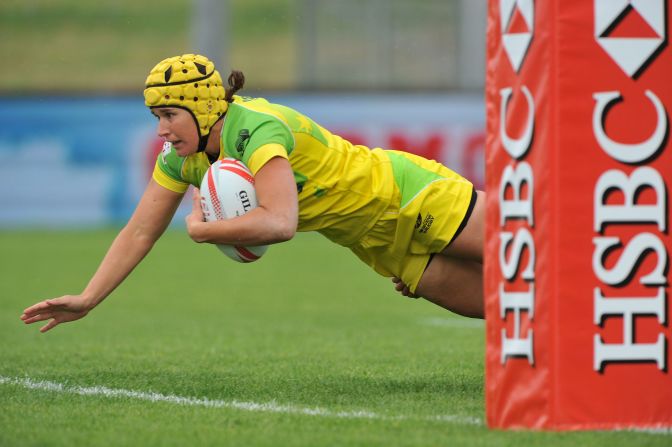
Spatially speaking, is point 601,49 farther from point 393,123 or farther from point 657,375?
point 393,123

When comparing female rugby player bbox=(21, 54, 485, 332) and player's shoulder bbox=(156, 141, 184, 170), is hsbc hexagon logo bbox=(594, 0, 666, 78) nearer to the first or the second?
female rugby player bbox=(21, 54, 485, 332)

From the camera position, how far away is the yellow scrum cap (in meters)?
5.85

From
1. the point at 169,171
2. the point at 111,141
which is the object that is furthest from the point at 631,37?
the point at 111,141

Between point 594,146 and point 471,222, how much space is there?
1.69m

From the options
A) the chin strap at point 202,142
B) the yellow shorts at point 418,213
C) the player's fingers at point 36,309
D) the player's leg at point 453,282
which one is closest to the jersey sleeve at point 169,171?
the chin strap at point 202,142

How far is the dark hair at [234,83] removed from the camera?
5.89 m

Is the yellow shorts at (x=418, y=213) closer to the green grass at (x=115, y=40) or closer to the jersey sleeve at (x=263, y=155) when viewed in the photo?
the jersey sleeve at (x=263, y=155)

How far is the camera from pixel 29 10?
29.2 meters

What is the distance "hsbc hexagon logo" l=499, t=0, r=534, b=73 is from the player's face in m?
1.69

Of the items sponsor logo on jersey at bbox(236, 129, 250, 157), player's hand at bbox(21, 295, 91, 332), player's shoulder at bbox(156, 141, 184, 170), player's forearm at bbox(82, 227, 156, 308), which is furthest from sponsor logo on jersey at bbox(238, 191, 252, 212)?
player's hand at bbox(21, 295, 91, 332)

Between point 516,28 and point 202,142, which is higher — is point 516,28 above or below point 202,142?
above

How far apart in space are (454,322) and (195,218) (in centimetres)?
491

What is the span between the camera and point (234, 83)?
5.94 metres

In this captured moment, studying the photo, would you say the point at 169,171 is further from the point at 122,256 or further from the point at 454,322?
the point at 454,322
